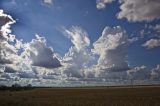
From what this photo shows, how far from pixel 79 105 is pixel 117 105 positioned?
500cm

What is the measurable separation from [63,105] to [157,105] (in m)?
12.4

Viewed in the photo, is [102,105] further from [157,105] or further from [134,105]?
[157,105]

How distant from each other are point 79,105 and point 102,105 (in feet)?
10.1

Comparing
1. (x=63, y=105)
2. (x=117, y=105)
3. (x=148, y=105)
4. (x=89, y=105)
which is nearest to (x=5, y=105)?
(x=63, y=105)

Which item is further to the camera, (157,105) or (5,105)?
(5,105)

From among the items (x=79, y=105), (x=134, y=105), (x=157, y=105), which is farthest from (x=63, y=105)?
(x=157, y=105)

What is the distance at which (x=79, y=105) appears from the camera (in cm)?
4191

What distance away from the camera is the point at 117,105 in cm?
4069

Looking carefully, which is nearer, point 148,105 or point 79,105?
point 148,105

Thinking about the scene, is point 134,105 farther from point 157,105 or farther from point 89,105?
point 89,105

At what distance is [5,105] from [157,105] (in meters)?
19.2

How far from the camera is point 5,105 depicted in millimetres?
41312

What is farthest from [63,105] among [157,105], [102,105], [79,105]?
[157,105]

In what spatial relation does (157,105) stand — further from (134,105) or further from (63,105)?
(63,105)
